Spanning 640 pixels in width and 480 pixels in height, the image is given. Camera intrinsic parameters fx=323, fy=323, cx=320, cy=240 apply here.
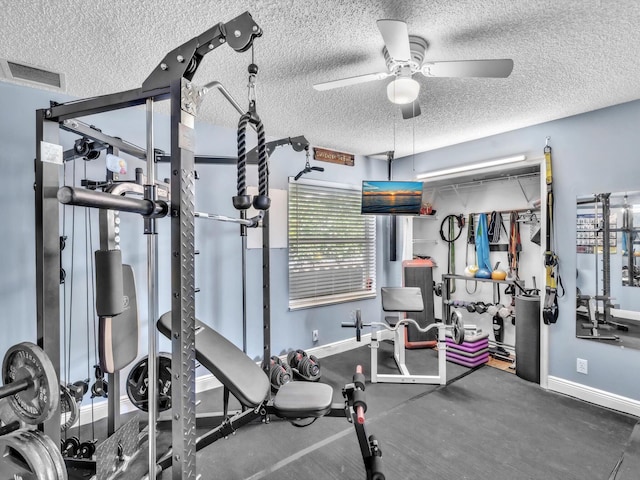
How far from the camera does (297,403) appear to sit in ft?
5.35

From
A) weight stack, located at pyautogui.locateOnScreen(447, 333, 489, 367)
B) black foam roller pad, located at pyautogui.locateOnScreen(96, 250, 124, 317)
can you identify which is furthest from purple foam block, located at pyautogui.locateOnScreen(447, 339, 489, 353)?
black foam roller pad, located at pyautogui.locateOnScreen(96, 250, 124, 317)

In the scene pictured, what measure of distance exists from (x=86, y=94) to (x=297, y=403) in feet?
8.43

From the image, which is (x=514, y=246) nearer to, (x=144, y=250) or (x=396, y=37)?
(x=396, y=37)

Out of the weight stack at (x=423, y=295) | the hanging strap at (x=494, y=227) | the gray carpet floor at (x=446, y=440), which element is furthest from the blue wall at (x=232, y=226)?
the weight stack at (x=423, y=295)

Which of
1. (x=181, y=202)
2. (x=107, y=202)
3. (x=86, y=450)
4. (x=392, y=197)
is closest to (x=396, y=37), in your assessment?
(x=181, y=202)

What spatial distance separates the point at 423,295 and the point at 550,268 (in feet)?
4.69

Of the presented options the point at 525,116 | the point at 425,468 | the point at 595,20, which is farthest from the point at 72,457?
the point at 525,116

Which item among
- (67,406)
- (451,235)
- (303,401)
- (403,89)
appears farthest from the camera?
(451,235)

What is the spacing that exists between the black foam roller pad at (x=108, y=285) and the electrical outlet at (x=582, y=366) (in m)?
3.46

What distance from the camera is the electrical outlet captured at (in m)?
2.74

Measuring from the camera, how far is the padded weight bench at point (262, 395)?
1.48 m

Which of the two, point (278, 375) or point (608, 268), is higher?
point (608, 268)

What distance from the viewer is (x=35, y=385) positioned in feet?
3.94

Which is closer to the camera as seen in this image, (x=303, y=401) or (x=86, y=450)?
(x=303, y=401)
